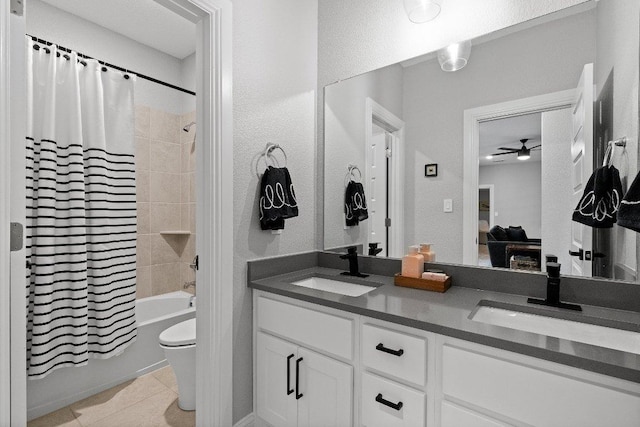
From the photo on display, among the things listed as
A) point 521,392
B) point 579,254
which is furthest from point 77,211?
point 579,254

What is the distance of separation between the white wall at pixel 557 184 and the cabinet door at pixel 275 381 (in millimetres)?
1175

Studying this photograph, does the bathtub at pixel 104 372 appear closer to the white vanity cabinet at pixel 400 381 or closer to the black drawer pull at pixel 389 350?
the white vanity cabinet at pixel 400 381

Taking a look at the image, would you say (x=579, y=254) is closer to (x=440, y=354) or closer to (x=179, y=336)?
Answer: (x=440, y=354)

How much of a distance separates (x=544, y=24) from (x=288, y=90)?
1.21 meters

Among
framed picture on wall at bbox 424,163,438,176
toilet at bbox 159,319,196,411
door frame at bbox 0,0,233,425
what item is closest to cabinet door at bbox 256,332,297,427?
door frame at bbox 0,0,233,425

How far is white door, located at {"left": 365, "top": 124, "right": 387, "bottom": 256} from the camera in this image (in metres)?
1.81

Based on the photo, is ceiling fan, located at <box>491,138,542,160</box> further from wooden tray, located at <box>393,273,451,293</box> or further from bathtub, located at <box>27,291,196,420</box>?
bathtub, located at <box>27,291,196,420</box>

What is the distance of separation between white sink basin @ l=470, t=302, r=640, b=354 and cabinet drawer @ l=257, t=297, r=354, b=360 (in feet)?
1.55

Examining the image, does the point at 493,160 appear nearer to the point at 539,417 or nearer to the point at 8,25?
the point at 539,417

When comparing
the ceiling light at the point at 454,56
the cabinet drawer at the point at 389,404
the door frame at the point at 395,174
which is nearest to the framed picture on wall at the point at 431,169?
the door frame at the point at 395,174

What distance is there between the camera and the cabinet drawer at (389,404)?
3.52ft

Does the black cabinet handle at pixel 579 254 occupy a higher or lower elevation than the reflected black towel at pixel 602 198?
lower

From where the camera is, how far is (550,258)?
1340 mm

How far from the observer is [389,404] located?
112 centimetres
